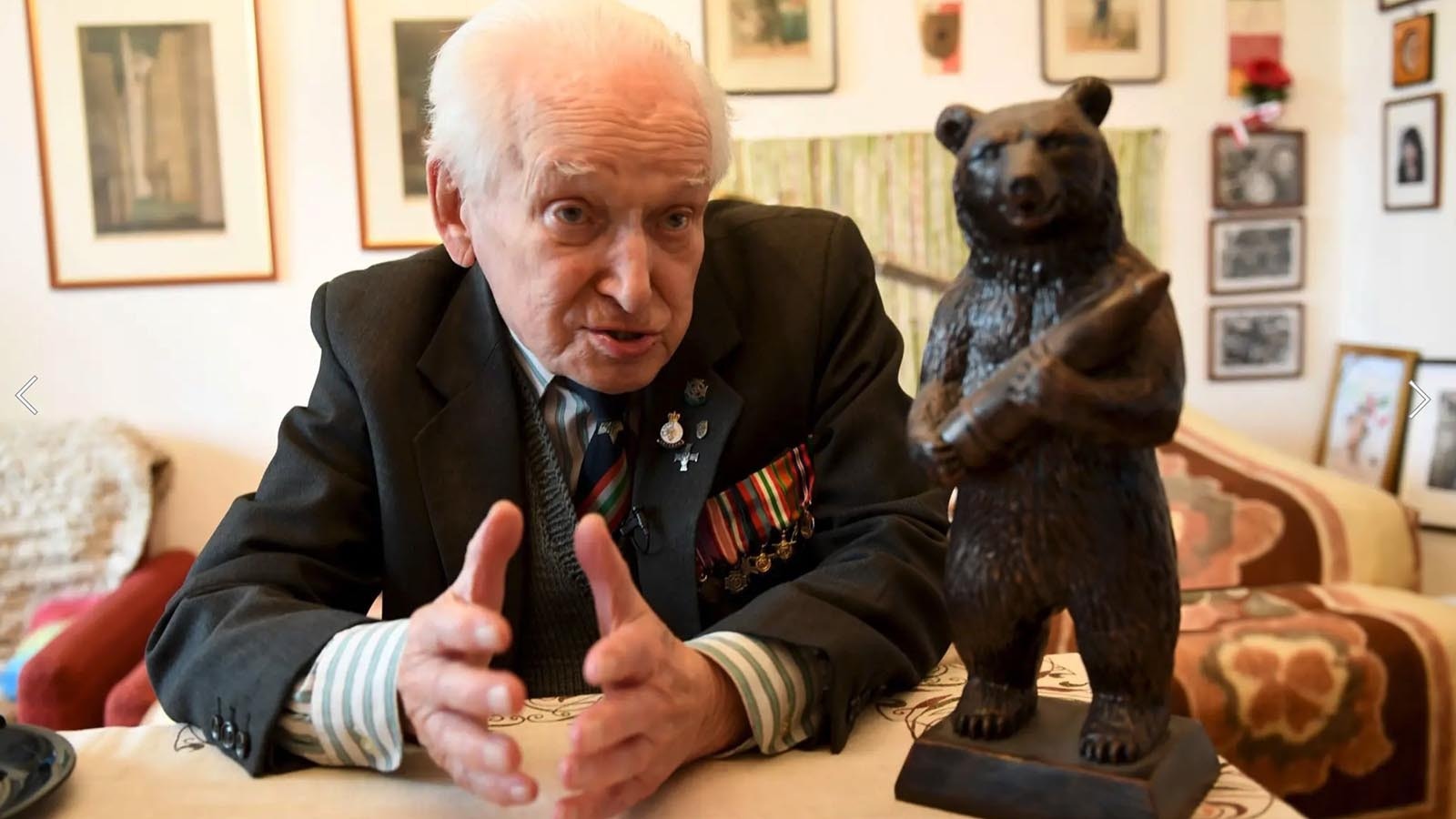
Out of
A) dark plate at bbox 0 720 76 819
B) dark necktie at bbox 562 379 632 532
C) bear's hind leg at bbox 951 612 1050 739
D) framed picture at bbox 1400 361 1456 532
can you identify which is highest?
dark necktie at bbox 562 379 632 532

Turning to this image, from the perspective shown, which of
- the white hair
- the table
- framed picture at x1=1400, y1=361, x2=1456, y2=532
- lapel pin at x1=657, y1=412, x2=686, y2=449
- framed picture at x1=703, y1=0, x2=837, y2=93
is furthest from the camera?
framed picture at x1=703, y1=0, x2=837, y2=93

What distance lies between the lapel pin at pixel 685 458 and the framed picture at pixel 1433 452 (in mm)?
2132

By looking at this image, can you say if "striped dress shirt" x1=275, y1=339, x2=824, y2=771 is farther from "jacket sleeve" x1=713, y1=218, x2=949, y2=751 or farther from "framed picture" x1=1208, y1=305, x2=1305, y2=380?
"framed picture" x1=1208, y1=305, x2=1305, y2=380

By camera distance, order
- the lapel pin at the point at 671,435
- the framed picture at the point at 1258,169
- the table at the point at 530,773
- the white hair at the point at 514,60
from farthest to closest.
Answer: the framed picture at the point at 1258,169, the lapel pin at the point at 671,435, the white hair at the point at 514,60, the table at the point at 530,773

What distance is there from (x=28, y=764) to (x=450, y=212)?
586 mm

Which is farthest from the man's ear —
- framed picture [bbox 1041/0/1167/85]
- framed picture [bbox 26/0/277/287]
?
framed picture [bbox 1041/0/1167/85]

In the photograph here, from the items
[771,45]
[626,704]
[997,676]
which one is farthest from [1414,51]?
[626,704]

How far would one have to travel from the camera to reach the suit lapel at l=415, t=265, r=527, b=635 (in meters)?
1.07

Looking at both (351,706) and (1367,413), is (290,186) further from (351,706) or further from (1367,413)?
(1367,413)

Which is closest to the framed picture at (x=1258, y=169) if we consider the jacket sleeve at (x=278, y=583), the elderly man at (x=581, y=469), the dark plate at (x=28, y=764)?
the elderly man at (x=581, y=469)

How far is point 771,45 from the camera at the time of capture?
2.81m

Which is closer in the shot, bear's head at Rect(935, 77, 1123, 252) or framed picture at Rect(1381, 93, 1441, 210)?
bear's head at Rect(935, 77, 1123, 252)

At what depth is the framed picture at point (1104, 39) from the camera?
9.32 ft

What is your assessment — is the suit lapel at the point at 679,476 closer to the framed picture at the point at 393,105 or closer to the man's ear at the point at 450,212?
the man's ear at the point at 450,212
